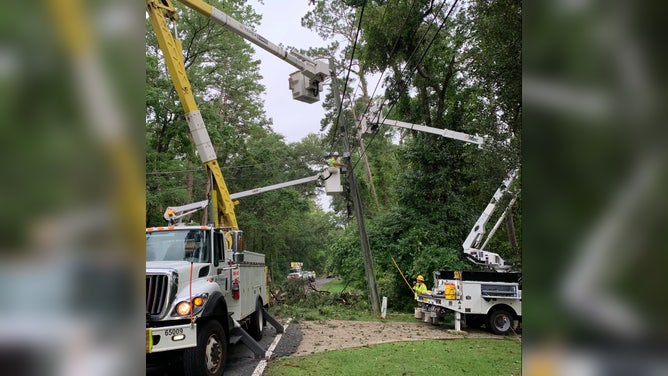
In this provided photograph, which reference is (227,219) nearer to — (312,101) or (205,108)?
(312,101)

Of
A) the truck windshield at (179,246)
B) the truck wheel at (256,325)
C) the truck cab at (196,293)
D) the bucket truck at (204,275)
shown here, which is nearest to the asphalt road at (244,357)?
the truck wheel at (256,325)

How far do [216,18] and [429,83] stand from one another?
1172cm

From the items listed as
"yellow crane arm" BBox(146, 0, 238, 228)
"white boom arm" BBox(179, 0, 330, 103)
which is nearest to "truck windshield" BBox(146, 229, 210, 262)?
"yellow crane arm" BBox(146, 0, 238, 228)

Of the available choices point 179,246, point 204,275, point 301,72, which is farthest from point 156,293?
point 301,72

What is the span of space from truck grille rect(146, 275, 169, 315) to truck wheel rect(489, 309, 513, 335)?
975 centimetres

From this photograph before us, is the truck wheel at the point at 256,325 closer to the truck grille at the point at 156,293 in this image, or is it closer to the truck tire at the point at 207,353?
the truck tire at the point at 207,353

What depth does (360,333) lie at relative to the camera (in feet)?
38.4

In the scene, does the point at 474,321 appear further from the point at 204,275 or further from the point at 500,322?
the point at 204,275

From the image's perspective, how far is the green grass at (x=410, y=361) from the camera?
7238 millimetres

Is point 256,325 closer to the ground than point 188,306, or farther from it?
closer to the ground

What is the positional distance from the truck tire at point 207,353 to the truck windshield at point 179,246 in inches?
62.0

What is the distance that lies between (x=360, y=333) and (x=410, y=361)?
153 inches

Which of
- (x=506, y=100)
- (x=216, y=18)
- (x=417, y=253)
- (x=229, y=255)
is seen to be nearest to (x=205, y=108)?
(x=216, y=18)
